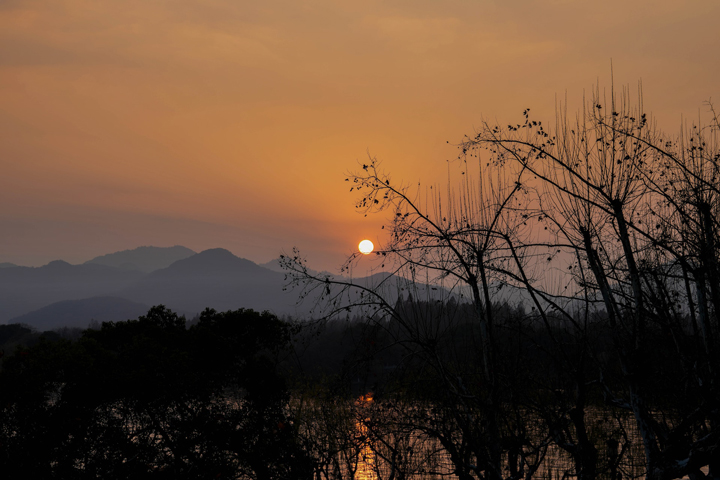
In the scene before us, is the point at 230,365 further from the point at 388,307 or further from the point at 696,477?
the point at 696,477

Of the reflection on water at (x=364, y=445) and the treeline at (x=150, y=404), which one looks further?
the treeline at (x=150, y=404)

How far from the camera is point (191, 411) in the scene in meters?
17.0

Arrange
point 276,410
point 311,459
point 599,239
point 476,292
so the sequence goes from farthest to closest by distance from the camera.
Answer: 1. point 276,410
2. point 311,459
3. point 476,292
4. point 599,239

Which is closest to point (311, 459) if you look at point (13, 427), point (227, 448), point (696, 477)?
point (227, 448)

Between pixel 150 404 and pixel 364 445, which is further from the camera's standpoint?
pixel 150 404

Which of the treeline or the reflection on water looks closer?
the reflection on water

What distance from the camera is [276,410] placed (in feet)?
61.2

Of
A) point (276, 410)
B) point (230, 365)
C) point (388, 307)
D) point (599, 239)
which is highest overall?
point (599, 239)

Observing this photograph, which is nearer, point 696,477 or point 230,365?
point 696,477

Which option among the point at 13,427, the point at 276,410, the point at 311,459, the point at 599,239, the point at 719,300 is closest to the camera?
the point at 719,300

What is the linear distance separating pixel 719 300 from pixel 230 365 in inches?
627

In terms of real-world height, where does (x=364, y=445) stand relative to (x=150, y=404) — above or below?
Answer: below

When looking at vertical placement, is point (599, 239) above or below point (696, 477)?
above

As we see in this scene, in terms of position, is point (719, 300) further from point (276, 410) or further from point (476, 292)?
point (276, 410)
